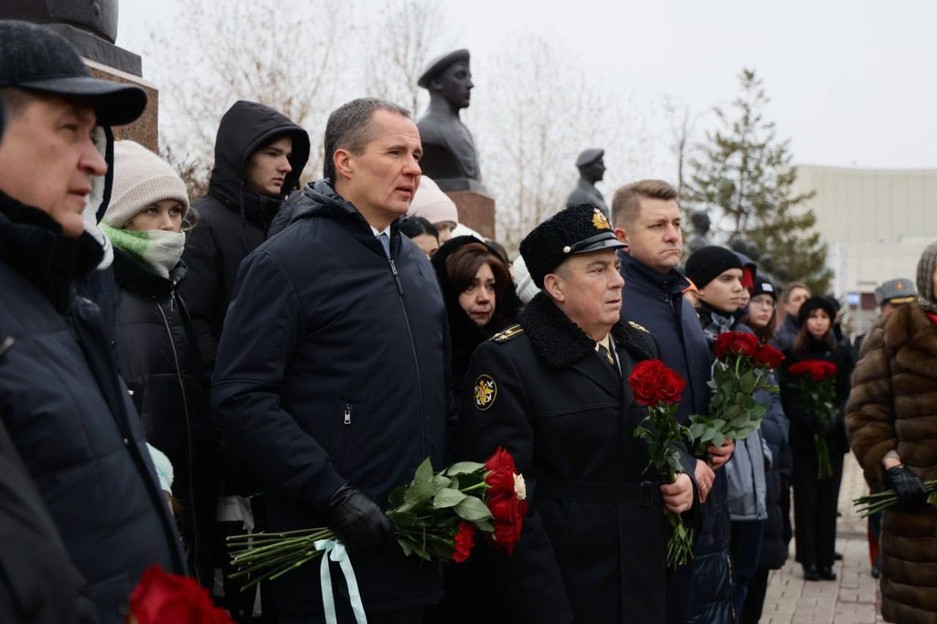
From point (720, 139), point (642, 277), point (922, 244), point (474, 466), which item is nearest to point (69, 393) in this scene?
point (474, 466)

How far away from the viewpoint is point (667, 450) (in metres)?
4.07

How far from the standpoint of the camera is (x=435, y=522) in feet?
11.6

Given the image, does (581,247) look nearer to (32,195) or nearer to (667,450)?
(667,450)

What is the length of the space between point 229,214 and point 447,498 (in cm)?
191

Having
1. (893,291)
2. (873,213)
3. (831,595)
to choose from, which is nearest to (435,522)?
(831,595)

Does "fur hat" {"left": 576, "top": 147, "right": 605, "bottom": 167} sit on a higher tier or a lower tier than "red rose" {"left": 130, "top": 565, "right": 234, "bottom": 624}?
higher

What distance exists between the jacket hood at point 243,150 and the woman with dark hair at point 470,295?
84 cm

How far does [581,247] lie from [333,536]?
4.75ft

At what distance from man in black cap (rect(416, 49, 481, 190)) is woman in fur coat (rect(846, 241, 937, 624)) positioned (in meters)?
5.17

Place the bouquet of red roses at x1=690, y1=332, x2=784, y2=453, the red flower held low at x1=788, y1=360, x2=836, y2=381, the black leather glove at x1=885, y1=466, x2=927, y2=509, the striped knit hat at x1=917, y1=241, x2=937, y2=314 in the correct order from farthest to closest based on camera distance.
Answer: the red flower held low at x1=788, y1=360, x2=836, y2=381 < the striped knit hat at x1=917, y1=241, x2=937, y2=314 < the black leather glove at x1=885, y1=466, x2=927, y2=509 < the bouquet of red roses at x1=690, y1=332, x2=784, y2=453

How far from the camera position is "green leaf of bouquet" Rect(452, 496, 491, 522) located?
137 inches

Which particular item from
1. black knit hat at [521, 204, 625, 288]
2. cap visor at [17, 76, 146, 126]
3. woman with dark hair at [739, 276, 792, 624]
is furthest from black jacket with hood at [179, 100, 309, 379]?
woman with dark hair at [739, 276, 792, 624]

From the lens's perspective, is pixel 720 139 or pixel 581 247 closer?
pixel 581 247

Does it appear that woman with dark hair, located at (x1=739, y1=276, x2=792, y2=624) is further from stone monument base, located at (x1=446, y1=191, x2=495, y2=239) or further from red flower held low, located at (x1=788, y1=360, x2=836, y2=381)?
stone monument base, located at (x1=446, y1=191, x2=495, y2=239)
